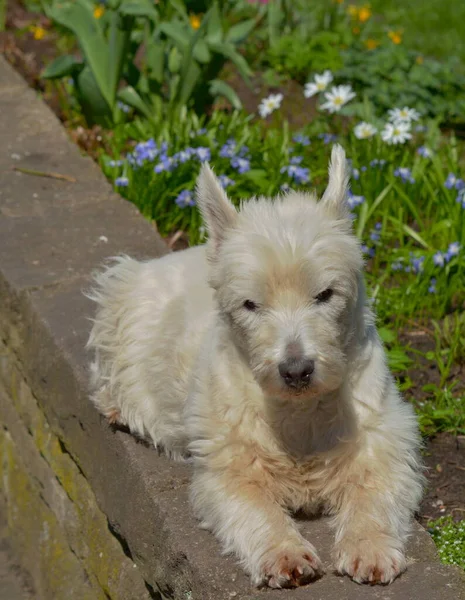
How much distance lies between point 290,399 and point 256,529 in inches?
16.4

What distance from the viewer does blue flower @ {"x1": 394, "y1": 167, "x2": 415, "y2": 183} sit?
5.49m

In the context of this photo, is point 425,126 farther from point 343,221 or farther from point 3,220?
point 343,221

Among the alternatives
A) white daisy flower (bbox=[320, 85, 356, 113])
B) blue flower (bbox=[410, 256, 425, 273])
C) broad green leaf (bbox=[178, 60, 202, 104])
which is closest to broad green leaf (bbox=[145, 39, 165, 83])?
broad green leaf (bbox=[178, 60, 202, 104])

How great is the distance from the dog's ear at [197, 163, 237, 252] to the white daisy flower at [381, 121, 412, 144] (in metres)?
2.67

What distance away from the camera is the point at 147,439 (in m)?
4.07

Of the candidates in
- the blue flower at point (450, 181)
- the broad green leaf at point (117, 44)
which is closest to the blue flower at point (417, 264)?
the blue flower at point (450, 181)

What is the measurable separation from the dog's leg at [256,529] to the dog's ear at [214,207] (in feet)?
2.50

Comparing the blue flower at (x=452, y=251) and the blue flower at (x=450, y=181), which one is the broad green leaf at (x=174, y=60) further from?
the blue flower at (x=452, y=251)

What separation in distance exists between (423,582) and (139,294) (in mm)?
1642

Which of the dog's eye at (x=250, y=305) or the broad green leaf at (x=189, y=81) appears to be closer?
the dog's eye at (x=250, y=305)

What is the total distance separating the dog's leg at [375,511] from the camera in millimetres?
3129

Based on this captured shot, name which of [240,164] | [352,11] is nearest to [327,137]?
[240,164]

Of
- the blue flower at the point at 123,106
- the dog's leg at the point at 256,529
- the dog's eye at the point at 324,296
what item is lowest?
the blue flower at the point at 123,106

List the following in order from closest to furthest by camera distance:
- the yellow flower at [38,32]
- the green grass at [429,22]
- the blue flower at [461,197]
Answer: the blue flower at [461,197], the yellow flower at [38,32], the green grass at [429,22]
